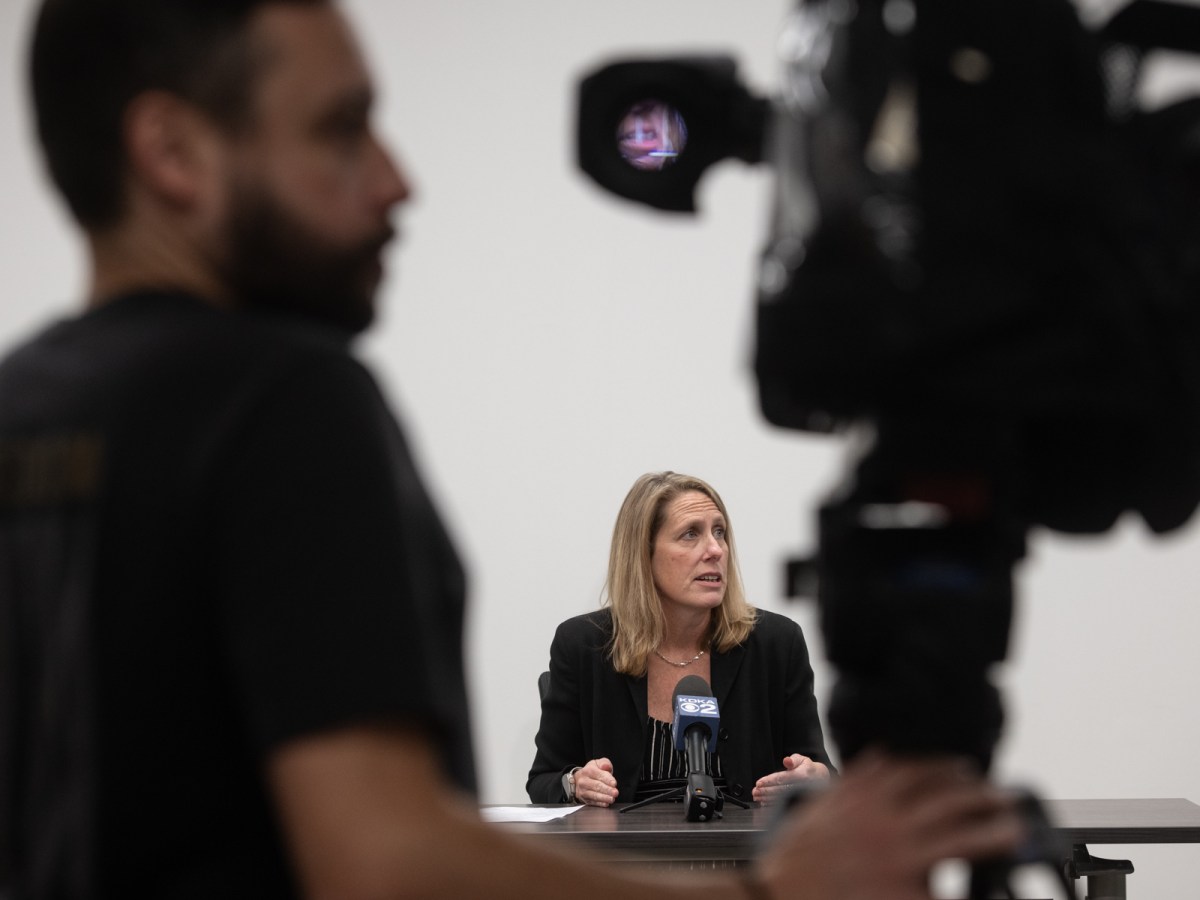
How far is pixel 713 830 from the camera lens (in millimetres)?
2602

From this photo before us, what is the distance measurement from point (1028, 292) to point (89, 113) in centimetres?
51

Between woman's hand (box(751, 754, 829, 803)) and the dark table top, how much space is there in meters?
0.12

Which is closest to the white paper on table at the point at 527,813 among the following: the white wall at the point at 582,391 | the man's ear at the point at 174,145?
the white wall at the point at 582,391

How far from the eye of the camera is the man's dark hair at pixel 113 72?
70 centimetres

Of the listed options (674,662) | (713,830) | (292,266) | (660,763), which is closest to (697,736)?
(713,830)

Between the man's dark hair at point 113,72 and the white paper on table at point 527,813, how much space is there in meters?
2.17

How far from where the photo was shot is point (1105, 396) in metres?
0.68

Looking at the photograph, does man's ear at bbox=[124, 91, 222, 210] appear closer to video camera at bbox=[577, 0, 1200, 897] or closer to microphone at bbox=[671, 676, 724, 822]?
video camera at bbox=[577, 0, 1200, 897]

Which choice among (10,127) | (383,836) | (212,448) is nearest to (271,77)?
(212,448)

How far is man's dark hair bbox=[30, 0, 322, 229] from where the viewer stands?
2.30 ft

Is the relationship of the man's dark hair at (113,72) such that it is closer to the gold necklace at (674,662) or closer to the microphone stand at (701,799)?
the microphone stand at (701,799)

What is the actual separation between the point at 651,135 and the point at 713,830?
77.6 inches

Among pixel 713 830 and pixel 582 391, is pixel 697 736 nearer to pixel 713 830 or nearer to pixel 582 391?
pixel 713 830

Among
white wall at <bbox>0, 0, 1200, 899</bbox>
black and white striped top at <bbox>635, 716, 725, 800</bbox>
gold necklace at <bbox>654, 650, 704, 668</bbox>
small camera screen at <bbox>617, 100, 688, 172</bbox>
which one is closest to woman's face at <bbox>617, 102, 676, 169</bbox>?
small camera screen at <bbox>617, 100, 688, 172</bbox>
